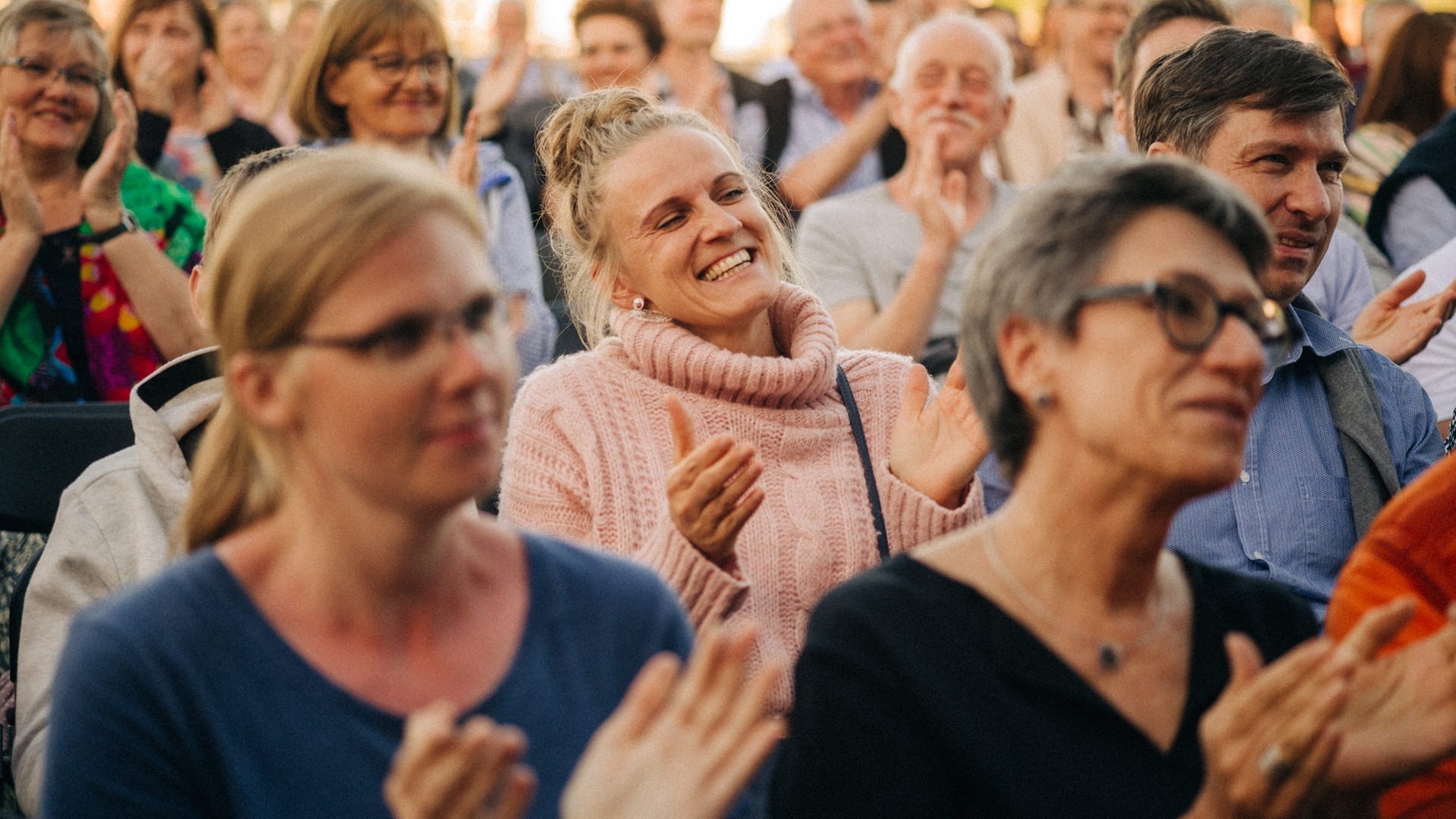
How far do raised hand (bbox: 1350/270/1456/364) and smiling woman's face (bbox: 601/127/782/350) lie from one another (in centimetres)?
144

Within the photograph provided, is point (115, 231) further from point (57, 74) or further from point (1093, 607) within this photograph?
point (1093, 607)

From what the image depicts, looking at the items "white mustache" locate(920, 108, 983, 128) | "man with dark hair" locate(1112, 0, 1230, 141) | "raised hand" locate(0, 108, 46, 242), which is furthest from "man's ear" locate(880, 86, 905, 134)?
"raised hand" locate(0, 108, 46, 242)

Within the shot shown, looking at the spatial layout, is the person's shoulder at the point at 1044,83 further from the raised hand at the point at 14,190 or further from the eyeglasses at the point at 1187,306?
the eyeglasses at the point at 1187,306

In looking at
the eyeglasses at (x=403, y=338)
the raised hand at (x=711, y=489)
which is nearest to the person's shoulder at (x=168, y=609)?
the eyeglasses at (x=403, y=338)

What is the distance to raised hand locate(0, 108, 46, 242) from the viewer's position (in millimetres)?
3631

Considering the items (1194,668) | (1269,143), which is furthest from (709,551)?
(1269,143)

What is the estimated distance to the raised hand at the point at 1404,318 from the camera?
329 cm

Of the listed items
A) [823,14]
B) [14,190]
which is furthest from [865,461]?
[823,14]

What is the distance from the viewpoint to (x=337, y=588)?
5.42ft

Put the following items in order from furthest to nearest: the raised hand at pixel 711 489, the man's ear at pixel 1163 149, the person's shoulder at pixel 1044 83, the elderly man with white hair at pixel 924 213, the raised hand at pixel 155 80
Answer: the person's shoulder at pixel 1044 83, the raised hand at pixel 155 80, the elderly man with white hair at pixel 924 213, the man's ear at pixel 1163 149, the raised hand at pixel 711 489

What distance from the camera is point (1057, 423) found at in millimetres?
1789

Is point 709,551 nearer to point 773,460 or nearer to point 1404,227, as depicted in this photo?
point 773,460

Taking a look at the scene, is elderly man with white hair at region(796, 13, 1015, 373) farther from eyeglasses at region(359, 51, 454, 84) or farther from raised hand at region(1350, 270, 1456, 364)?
eyeglasses at region(359, 51, 454, 84)

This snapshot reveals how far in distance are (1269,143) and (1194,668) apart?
1.43 m
